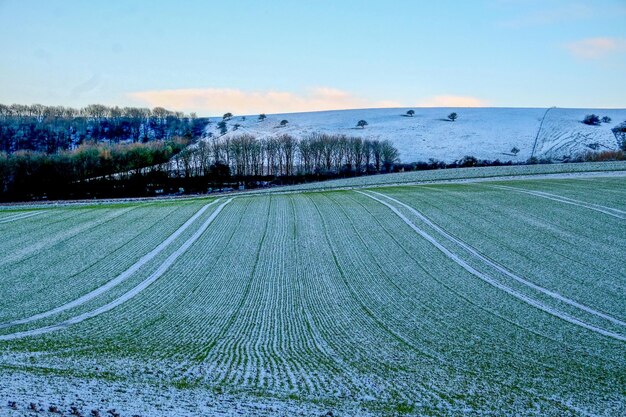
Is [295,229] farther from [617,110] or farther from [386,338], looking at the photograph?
[617,110]

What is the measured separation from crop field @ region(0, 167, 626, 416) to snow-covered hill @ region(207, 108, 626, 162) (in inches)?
1949

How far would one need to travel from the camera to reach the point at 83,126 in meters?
130

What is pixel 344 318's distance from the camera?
62.1 ft

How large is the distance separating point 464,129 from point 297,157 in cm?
3837

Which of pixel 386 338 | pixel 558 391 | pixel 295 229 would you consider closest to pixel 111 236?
pixel 295 229

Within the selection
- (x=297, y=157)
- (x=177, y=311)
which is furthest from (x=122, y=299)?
(x=297, y=157)

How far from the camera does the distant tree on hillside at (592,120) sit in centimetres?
10186

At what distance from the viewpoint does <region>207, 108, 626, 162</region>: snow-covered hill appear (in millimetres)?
89688

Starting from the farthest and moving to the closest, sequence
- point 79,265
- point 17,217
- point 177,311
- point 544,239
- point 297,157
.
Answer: point 297,157, point 17,217, point 544,239, point 79,265, point 177,311

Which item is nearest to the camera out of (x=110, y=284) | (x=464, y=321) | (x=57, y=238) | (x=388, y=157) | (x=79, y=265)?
(x=464, y=321)

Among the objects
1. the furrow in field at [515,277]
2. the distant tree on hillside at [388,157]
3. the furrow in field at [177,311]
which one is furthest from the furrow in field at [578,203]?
the distant tree on hillside at [388,157]

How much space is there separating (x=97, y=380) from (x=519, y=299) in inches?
653

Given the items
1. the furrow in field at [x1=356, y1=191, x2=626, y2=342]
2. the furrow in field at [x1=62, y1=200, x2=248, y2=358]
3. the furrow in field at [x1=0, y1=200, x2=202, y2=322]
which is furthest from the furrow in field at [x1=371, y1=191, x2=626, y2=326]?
the furrow in field at [x1=0, y1=200, x2=202, y2=322]

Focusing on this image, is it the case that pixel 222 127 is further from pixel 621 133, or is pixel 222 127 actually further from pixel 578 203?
pixel 578 203
